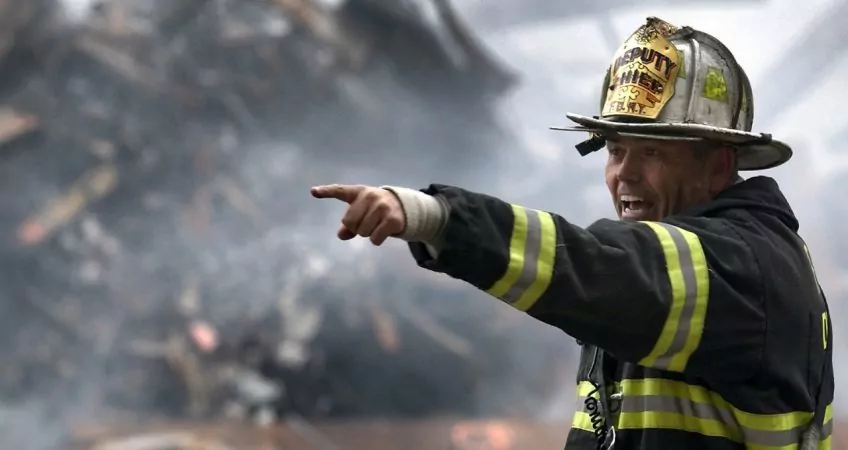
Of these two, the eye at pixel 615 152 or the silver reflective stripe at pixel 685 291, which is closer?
the silver reflective stripe at pixel 685 291

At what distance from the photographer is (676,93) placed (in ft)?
5.11

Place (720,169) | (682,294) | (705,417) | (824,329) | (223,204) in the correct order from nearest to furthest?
(682,294) → (705,417) → (824,329) → (720,169) → (223,204)

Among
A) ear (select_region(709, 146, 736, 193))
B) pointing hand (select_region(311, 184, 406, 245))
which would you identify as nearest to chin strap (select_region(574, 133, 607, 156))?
ear (select_region(709, 146, 736, 193))

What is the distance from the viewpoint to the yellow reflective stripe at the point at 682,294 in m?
1.19

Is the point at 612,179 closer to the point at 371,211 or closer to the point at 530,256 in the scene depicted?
the point at 530,256

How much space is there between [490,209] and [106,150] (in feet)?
11.8

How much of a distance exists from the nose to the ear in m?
0.13

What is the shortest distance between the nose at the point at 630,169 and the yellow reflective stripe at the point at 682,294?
34 cm

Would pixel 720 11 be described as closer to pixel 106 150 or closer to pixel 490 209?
pixel 106 150

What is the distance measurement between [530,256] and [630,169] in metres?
0.53

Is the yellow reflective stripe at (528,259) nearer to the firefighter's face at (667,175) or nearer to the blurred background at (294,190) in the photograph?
the firefighter's face at (667,175)

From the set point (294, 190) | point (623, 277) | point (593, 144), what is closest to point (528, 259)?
point (623, 277)

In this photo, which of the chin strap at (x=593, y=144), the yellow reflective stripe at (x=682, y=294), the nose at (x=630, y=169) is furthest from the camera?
the chin strap at (x=593, y=144)

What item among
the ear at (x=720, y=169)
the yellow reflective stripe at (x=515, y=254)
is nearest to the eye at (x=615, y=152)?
the ear at (x=720, y=169)
